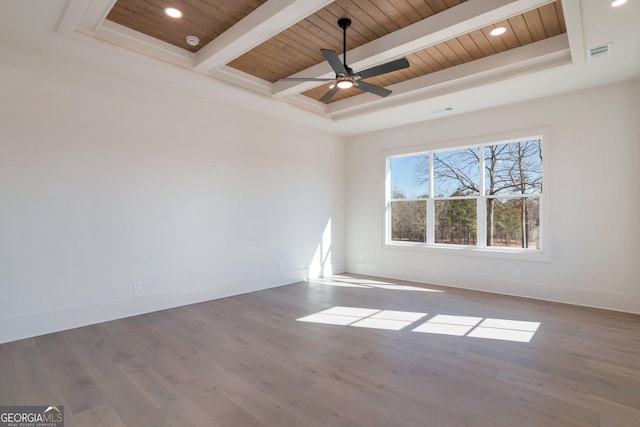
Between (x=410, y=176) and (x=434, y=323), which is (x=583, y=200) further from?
(x=434, y=323)

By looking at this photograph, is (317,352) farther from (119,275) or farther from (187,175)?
(187,175)

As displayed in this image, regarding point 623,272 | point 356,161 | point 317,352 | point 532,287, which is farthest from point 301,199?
point 623,272

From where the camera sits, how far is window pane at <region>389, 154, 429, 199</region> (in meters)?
6.07

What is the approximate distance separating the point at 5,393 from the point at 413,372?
2.92 metres

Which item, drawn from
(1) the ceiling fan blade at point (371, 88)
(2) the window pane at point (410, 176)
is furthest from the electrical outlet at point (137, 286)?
(2) the window pane at point (410, 176)

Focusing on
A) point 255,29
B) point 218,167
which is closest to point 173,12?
point 255,29

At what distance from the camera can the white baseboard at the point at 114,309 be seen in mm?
3232

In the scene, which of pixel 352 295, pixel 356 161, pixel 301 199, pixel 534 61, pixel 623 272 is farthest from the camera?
pixel 356 161

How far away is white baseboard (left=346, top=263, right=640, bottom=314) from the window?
51 centimetres

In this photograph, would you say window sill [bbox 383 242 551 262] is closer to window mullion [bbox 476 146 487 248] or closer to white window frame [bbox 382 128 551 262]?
white window frame [bbox 382 128 551 262]

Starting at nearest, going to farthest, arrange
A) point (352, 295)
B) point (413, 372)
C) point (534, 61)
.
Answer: point (413, 372), point (534, 61), point (352, 295)

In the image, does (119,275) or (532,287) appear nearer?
(119,275)

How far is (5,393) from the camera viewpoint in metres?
2.23

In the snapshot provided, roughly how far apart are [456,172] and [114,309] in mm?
5475
